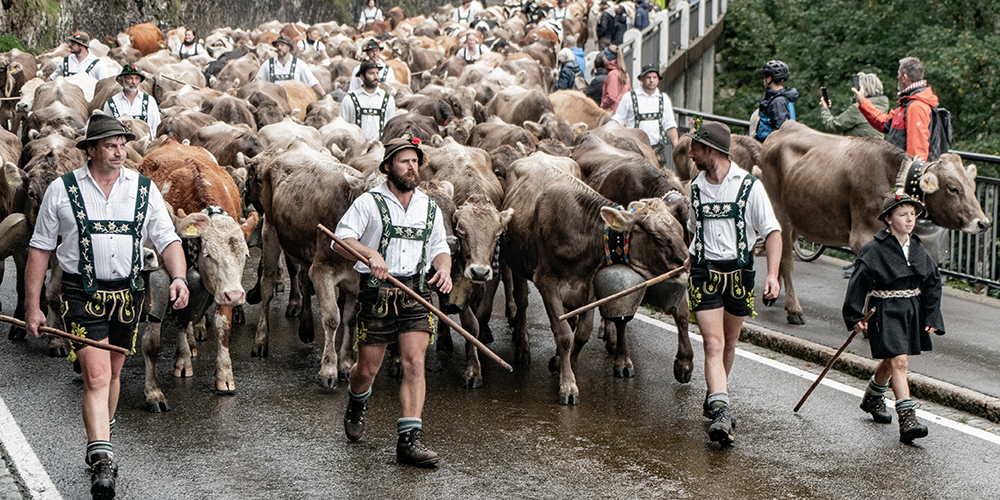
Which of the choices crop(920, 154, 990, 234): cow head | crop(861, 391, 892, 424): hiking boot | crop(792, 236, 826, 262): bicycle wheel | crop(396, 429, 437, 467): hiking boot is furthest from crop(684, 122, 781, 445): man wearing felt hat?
crop(792, 236, 826, 262): bicycle wheel

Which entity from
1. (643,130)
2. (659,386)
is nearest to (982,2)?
(643,130)

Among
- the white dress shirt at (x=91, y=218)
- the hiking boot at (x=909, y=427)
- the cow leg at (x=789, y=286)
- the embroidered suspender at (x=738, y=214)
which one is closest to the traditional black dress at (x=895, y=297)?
the hiking boot at (x=909, y=427)

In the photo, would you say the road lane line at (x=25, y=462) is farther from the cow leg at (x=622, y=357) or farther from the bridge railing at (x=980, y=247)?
the bridge railing at (x=980, y=247)

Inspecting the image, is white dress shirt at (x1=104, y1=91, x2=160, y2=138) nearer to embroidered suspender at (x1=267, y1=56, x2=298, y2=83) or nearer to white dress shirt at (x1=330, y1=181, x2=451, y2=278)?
embroidered suspender at (x1=267, y1=56, x2=298, y2=83)

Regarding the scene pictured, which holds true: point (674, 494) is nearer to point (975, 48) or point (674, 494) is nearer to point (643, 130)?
point (643, 130)

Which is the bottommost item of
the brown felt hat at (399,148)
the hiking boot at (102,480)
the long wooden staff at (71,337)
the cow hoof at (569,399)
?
the cow hoof at (569,399)

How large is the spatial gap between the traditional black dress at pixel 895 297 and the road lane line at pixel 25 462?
17.2ft

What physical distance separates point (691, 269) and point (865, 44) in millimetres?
24479

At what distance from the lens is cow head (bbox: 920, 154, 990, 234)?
33.4ft

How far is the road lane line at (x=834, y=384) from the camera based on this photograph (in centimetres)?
798

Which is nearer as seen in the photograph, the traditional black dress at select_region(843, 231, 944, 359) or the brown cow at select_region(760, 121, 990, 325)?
the traditional black dress at select_region(843, 231, 944, 359)

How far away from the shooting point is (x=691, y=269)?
792 cm

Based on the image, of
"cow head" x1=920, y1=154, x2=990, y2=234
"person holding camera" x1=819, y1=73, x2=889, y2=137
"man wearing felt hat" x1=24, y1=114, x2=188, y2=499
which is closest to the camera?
"man wearing felt hat" x1=24, y1=114, x2=188, y2=499

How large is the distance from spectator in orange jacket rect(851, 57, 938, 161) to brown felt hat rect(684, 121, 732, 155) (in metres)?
3.91
